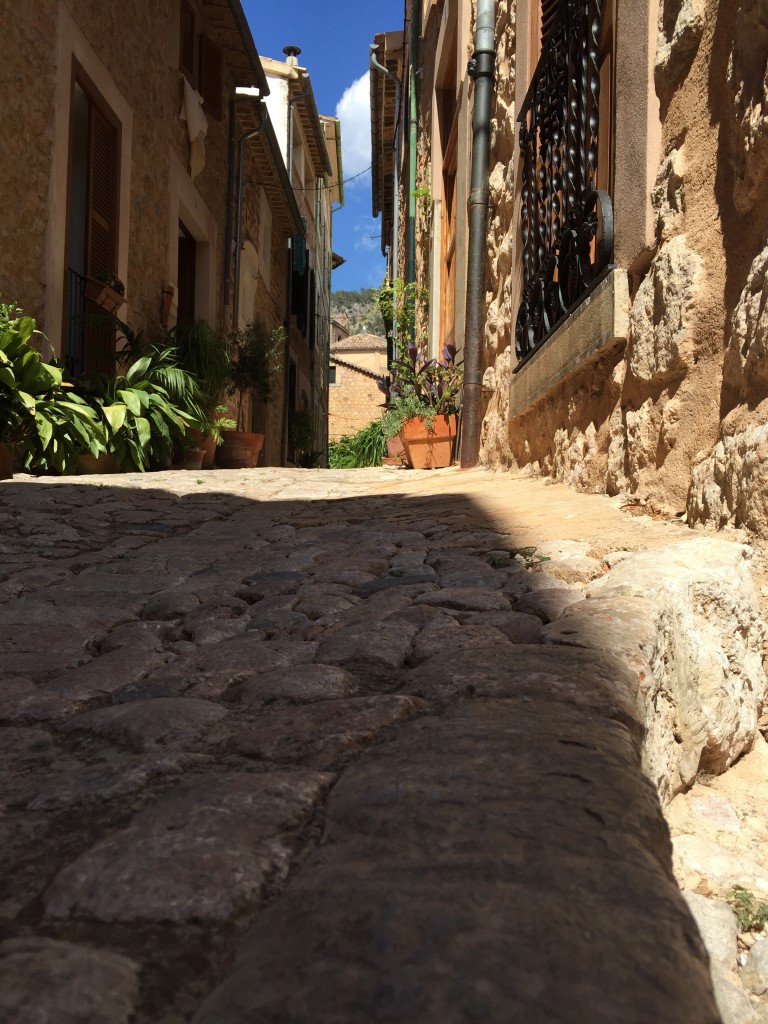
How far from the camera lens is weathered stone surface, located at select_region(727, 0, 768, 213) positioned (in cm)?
186

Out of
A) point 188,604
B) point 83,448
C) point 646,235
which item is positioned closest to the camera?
point 188,604

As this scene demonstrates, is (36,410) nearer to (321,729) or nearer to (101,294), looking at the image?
(101,294)

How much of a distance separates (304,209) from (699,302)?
18092 mm

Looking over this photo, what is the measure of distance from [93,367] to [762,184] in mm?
6176

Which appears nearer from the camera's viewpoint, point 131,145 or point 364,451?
point 131,145

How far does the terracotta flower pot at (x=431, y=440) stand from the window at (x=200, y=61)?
5228 millimetres

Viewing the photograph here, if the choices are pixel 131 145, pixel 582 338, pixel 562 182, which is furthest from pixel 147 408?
pixel 582 338

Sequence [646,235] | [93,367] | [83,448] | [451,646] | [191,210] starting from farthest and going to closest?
[191,210]
[93,367]
[83,448]
[646,235]
[451,646]

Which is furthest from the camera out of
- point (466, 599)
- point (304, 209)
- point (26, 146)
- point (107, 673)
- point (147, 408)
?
point (304, 209)

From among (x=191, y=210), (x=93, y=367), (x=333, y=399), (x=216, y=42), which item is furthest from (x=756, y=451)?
(x=333, y=399)

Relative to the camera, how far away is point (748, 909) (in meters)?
1.13

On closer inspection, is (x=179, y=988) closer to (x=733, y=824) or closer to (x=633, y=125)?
(x=733, y=824)

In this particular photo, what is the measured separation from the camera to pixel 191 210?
9273 mm

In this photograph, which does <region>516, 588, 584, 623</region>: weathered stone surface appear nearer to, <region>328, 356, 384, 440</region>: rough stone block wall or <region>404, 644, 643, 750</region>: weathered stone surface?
<region>404, 644, 643, 750</region>: weathered stone surface
